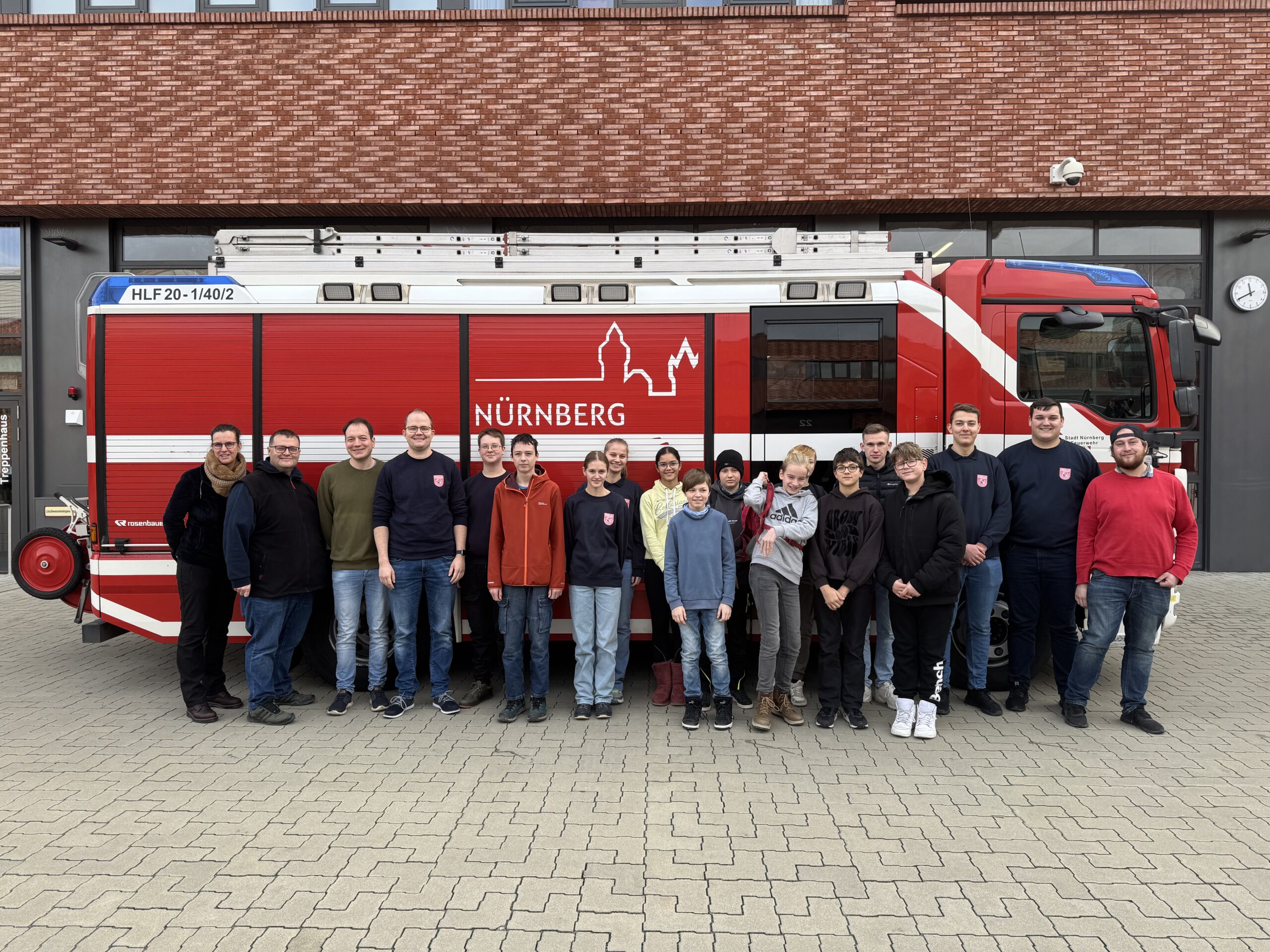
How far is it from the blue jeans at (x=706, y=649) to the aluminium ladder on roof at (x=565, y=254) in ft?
8.36

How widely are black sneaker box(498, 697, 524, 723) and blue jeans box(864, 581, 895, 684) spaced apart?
2.40 meters

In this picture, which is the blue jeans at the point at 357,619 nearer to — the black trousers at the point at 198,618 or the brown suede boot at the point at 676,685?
the black trousers at the point at 198,618

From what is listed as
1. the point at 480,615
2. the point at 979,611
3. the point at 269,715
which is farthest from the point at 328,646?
the point at 979,611

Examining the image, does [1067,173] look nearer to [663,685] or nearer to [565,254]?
[565,254]

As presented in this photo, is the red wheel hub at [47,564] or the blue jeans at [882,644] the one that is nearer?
the blue jeans at [882,644]

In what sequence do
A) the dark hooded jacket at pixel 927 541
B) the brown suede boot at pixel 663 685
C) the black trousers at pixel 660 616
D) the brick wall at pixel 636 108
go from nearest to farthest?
the dark hooded jacket at pixel 927 541 < the black trousers at pixel 660 616 < the brown suede boot at pixel 663 685 < the brick wall at pixel 636 108

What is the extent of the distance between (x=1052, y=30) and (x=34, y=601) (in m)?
14.9

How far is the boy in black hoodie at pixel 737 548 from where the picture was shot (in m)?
5.27

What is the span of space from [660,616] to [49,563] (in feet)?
15.5

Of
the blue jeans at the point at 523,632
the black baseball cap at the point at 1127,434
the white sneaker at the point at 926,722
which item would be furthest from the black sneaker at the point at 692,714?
the black baseball cap at the point at 1127,434

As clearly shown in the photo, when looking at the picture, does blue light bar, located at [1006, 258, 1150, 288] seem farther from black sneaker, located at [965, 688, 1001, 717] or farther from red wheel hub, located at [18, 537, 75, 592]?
red wheel hub, located at [18, 537, 75, 592]

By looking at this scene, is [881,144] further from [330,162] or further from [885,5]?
[330,162]

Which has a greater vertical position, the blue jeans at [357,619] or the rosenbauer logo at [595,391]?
the rosenbauer logo at [595,391]

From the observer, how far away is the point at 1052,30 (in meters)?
10.4
